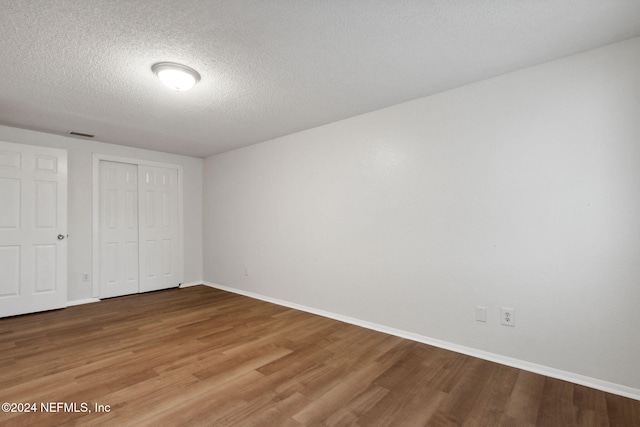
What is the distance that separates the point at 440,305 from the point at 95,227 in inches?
190

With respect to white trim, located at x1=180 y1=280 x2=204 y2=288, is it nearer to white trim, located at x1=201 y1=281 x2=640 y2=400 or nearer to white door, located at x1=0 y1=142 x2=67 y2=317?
white door, located at x1=0 y1=142 x2=67 y2=317

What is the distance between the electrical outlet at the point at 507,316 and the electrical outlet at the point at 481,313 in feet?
0.41

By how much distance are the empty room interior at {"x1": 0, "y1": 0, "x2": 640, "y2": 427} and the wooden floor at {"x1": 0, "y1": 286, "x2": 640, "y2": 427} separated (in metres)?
0.02

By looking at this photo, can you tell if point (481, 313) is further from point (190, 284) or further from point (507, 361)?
point (190, 284)

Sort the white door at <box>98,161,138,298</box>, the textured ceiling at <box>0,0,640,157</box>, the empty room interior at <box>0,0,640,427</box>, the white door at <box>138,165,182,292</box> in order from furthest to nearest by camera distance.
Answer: the white door at <box>138,165,182,292</box> → the white door at <box>98,161,138,298</box> → the empty room interior at <box>0,0,640,427</box> → the textured ceiling at <box>0,0,640,157</box>

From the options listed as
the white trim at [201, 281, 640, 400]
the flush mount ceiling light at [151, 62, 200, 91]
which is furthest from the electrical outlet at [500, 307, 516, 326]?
the flush mount ceiling light at [151, 62, 200, 91]

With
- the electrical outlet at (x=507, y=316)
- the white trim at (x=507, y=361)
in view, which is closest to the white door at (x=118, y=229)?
the white trim at (x=507, y=361)

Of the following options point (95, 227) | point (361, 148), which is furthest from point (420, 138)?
point (95, 227)

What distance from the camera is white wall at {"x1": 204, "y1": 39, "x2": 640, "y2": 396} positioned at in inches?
82.7

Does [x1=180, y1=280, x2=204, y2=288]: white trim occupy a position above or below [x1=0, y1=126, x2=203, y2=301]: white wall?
below

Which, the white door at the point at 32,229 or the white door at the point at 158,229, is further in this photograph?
the white door at the point at 158,229

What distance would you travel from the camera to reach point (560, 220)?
229cm

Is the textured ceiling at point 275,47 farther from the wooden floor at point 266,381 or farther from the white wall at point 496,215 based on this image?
the wooden floor at point 266,381

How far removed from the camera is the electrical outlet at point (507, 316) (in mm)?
2461
